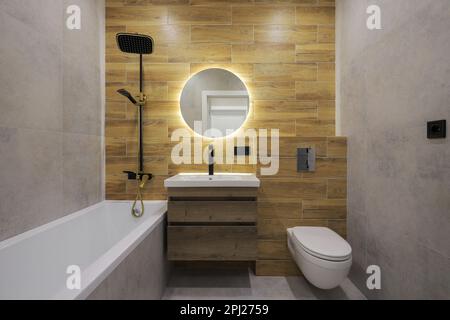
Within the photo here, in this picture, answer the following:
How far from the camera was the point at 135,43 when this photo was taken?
1786mm

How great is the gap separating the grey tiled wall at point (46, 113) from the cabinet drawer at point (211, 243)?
768 millimetres

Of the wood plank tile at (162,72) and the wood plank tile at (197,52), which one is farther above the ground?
the wood plank tile at (197,52)

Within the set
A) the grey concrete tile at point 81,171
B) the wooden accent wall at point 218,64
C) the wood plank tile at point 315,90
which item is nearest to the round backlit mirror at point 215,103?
the wooden accent wall at point 218,64

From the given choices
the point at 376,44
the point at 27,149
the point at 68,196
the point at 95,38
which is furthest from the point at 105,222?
the point at 376,44

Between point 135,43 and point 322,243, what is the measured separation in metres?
1.92

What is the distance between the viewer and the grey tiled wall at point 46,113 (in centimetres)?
113

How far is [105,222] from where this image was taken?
1875mm

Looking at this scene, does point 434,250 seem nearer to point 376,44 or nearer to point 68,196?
point 376,44

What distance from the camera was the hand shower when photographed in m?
1.76

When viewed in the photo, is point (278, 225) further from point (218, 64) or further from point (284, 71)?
point (218, 64)

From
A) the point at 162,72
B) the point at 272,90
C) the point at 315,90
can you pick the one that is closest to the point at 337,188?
the point at 315,90

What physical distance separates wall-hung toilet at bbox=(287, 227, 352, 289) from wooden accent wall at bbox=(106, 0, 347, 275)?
0.73m

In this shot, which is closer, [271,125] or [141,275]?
[141,275]

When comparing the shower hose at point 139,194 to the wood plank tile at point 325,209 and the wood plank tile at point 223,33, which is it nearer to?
the wood plank tile at point 223,33
